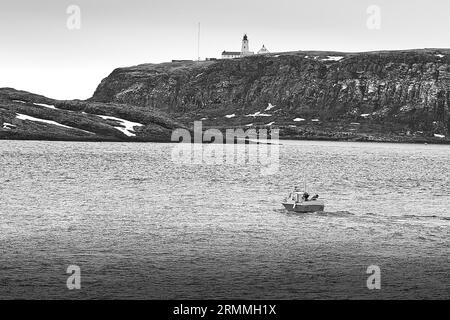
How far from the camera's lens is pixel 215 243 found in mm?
43188

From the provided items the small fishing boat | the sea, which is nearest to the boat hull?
the small fishing boat

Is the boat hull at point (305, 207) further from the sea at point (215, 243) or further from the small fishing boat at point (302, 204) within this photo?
the sea at point (215, 243)

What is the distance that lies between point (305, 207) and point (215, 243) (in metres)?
16.9

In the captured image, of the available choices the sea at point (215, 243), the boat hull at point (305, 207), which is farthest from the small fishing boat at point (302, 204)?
the sea at point (215, 243)

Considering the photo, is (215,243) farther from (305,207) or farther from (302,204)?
(305,207)

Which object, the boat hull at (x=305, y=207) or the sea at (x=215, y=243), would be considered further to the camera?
the boat hull at (x=305, y=207)

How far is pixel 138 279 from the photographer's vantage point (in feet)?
108

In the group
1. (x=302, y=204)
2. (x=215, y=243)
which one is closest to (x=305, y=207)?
(x=302, y=204)

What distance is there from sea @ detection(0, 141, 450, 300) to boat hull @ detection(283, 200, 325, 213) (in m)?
0.98

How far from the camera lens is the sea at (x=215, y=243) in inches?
1238

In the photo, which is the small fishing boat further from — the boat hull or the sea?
the sea

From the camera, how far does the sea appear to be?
103 feet

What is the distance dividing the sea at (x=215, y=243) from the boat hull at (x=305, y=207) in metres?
0.98
